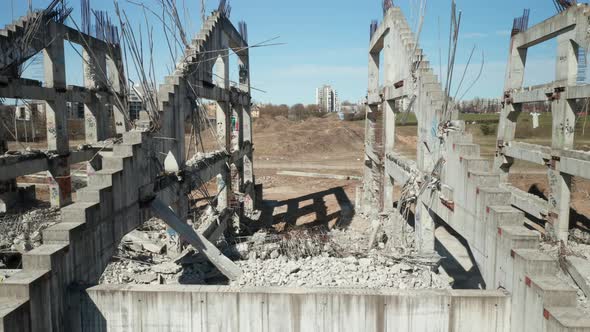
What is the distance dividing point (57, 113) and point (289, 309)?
15.3 meters

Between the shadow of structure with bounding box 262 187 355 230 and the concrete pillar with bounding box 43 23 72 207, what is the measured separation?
908cm

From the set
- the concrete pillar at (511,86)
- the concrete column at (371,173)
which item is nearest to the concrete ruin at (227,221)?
the concrete pillar at (511,86)

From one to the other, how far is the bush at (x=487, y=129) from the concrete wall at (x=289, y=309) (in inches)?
1784

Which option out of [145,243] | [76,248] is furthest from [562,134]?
[76,248]

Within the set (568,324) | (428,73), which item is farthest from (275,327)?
(428,73)

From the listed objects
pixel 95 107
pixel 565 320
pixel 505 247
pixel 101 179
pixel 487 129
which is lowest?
pixel 565 320

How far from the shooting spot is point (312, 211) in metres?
23.1

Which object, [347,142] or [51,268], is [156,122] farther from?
[347,142]

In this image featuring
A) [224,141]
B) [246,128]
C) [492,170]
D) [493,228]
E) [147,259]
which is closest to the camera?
[493,228]

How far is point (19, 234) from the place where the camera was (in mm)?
14695

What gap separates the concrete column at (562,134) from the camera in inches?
627

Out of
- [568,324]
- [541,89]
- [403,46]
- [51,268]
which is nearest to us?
[568,324]

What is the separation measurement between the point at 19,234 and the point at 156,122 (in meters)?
8.33

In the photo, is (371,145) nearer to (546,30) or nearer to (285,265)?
(546,30)
